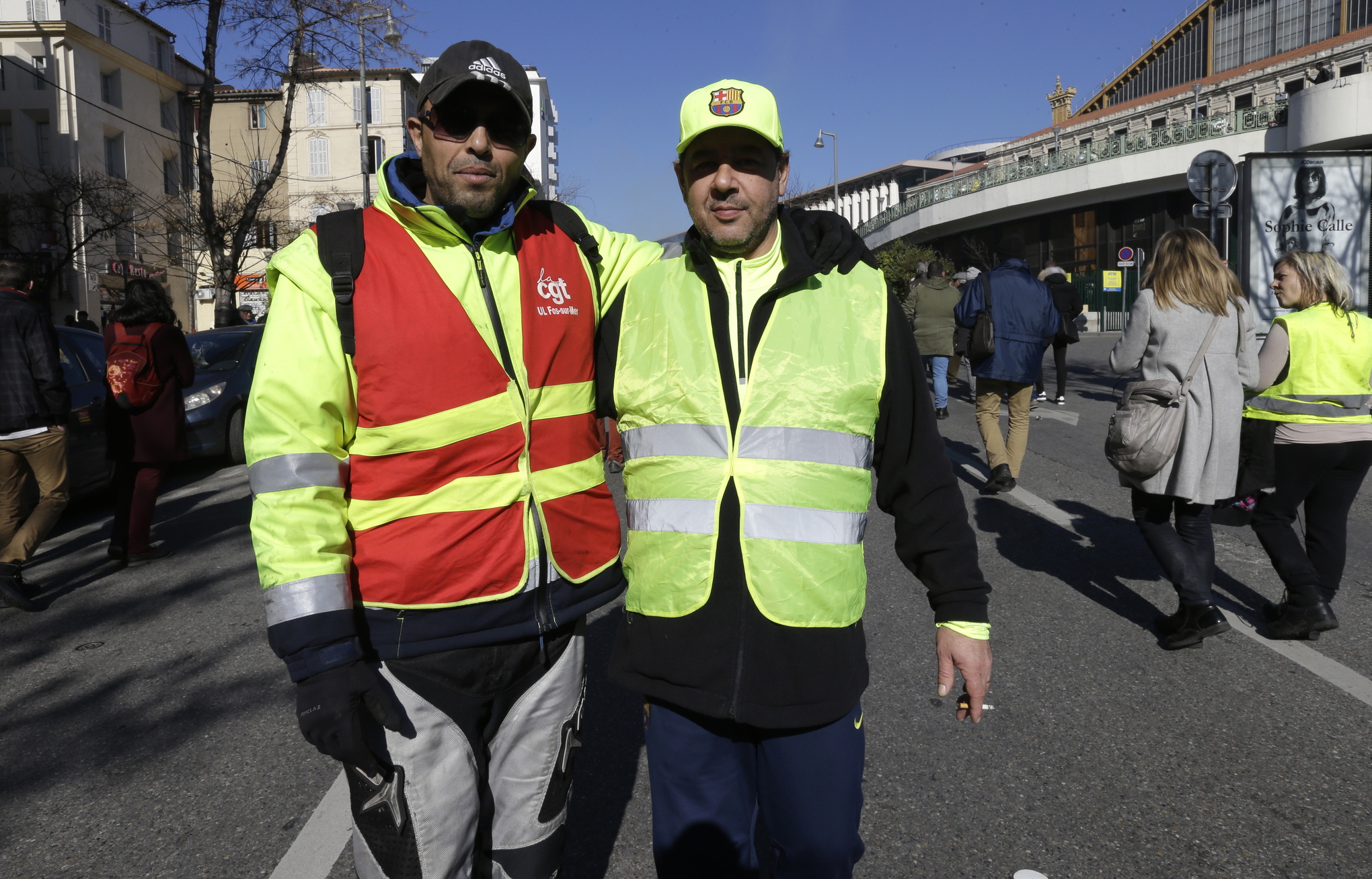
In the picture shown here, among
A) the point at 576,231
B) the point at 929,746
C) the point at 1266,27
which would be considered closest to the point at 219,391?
the point at 929,746

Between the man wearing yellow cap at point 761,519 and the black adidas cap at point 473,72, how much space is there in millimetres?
376

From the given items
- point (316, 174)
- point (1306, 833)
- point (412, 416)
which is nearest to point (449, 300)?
point (412, 416)

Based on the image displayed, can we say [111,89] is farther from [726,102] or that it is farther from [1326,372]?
[726,102]

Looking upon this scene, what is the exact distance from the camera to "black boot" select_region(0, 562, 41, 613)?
5742mm

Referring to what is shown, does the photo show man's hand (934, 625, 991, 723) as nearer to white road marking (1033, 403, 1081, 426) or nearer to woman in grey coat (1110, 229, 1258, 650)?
woman in grey coat (1110, 229, 1258, 650)

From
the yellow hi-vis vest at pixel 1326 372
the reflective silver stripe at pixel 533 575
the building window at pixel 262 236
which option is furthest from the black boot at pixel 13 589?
the building window at pixel 262 236

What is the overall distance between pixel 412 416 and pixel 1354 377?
462 centimetres

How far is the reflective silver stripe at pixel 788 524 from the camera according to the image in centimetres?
197

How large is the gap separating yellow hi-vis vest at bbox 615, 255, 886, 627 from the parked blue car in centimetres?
918

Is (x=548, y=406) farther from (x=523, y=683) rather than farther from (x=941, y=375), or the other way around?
(x=941, y=375)

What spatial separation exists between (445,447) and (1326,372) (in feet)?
14.6

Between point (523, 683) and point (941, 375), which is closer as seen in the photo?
point (523, 683)

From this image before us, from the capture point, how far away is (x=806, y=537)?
1.98 m

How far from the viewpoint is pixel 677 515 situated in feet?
6.63
